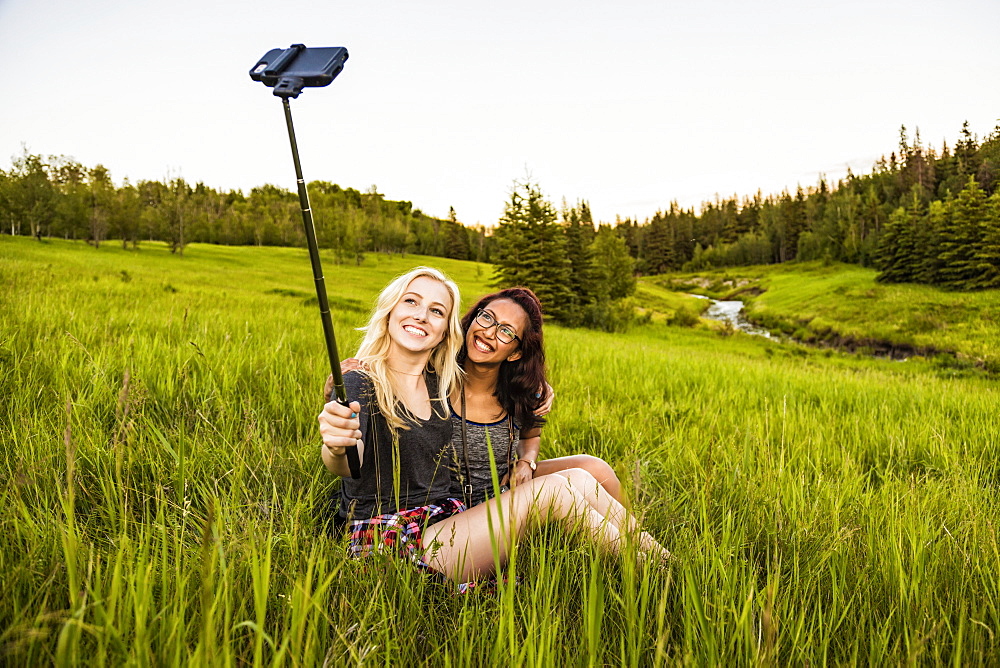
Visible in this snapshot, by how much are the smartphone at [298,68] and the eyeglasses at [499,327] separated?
1.66m

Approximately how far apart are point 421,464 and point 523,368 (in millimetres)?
832

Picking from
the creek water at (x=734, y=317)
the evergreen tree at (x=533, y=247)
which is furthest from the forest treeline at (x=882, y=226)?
the evergreen tree at (x=533, y=247)

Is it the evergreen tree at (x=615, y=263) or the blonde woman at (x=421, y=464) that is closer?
the blonde woman at (x=421, y=464)

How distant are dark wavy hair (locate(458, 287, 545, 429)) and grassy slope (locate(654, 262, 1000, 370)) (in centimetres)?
2460

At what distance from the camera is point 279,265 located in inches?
1719

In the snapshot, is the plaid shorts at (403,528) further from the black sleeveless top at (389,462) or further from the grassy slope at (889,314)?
the grassy slope at (889,314)

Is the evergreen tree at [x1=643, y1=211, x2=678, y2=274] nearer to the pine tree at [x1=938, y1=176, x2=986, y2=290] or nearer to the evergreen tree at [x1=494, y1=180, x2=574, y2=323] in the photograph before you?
the pine tree at [x1=938, y1=176, x2=986, y2=290]

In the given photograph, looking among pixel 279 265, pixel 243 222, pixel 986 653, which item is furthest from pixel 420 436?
pixel 243 222

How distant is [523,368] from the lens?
9.66 ft

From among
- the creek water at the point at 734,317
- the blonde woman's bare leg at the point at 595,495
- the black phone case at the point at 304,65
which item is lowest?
the creek water at the point at 734,317

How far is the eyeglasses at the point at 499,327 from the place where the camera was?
283 centimetres

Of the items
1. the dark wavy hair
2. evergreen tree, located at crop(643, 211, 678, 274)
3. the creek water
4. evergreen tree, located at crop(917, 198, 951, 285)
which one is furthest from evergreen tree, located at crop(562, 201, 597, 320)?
evergreen tree, located at crop(643, 211, 678, 274)

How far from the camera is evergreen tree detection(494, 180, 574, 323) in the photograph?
88.9 ft

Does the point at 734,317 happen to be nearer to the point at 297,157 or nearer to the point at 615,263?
the point at 615,263
